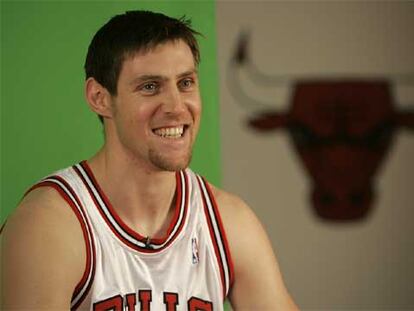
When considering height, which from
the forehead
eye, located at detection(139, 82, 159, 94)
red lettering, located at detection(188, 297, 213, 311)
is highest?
the forehead

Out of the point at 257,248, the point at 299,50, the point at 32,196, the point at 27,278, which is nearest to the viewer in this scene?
the point at 27,278

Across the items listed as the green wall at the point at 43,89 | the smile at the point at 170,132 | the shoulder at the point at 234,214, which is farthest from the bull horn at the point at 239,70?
the smile at the point at 170,132

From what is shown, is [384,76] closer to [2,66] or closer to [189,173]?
[189,173]

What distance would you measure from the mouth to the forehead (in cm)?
10

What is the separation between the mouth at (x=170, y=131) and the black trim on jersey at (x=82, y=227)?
19cm

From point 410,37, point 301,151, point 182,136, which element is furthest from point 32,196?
point 410,37

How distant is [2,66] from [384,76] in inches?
51.7

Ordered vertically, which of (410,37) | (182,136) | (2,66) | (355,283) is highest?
(410,37)

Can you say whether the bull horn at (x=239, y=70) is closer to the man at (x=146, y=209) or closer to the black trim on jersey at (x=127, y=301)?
the man at (x=146, y=209)

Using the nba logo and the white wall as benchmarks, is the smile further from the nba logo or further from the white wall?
the white wall

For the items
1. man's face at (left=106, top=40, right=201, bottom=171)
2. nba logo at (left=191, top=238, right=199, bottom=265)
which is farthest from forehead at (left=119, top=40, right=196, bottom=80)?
nba logo at (left=191, top=238, right=199, bottom=265)

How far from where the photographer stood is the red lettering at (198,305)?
1.37 metres

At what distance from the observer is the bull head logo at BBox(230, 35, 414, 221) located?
7.73ft

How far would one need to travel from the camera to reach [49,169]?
1701 mm
